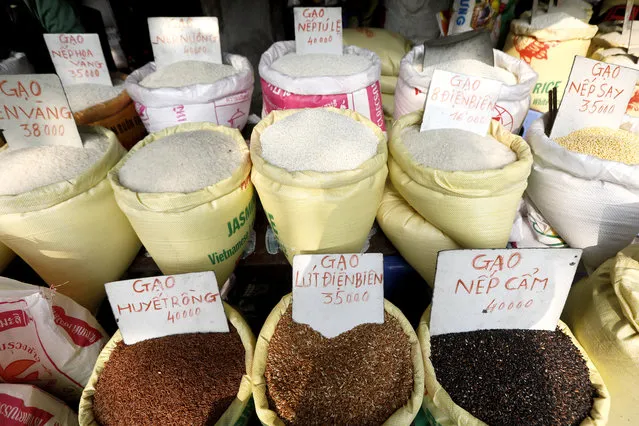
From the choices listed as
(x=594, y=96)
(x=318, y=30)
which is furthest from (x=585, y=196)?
(x=318, y=30)

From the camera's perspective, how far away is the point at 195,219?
0.85m

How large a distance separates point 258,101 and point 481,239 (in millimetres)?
1580

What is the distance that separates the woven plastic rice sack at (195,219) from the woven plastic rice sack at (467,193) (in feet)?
1.26

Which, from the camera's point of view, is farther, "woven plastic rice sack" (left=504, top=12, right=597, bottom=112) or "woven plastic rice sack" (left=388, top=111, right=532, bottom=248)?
"woven plastic rice sack" (left=504, top=12, right=597, bottom=112)

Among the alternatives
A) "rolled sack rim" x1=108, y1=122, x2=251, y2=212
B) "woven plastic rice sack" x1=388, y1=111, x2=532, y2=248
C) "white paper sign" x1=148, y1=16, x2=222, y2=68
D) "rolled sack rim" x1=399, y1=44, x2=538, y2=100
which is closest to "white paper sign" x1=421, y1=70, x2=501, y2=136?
"woven plastic rice sack" x1=388, y1=111, x2=532, y2=248

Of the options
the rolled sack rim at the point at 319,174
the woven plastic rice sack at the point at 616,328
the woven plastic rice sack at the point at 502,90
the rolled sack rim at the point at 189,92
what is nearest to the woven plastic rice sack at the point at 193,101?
the rolled sack rim at the point at 189,92

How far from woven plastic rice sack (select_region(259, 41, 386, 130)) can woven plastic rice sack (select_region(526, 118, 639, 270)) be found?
1.55 ft

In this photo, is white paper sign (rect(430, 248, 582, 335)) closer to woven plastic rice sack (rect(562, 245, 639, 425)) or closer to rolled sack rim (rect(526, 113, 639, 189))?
woven plastic rice sack (rect(562, 245, 639, 425))

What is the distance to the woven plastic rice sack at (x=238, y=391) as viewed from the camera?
2.49 ft

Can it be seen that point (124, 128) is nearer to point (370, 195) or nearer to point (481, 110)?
point (370, 195)

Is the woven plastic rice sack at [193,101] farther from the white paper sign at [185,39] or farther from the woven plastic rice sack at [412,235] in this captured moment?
the woven plastic rice sack at [412,235]

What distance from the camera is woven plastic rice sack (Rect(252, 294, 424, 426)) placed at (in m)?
0.72

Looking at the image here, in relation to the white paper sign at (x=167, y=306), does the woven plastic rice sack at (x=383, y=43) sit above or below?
above

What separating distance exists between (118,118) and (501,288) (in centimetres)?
128
